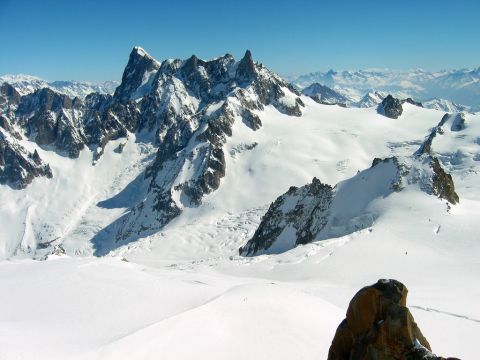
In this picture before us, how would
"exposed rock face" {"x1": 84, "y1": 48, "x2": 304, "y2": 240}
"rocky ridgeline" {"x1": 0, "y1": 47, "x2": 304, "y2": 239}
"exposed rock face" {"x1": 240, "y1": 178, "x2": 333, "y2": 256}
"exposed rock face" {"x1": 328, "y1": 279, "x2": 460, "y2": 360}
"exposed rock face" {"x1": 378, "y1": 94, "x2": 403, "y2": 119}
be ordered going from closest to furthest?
"exposed rock face" {"x1": 328, "y1": 279, "x2": 460, "y2": 360} → "exposed rock face" {"x1": 240, "y1": 178, "x2": 333, "y2": 256} → "exposed rock face" {"x1": 84, "y1": 48, "x2": 304, "y2": 240} → "rocky ridgeline" {"x1": 0, "y1": 47, "x2": 304, "y2": 239} → "exposed rock face" {"x1": 378, "y1": 94, "x2": 403, "y2": 119}

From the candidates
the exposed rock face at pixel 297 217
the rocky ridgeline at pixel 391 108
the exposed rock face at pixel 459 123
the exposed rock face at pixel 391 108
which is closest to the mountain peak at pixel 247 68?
the rocky ridgeline at pixel 391 108

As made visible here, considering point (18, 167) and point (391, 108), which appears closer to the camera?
point (18, 167)

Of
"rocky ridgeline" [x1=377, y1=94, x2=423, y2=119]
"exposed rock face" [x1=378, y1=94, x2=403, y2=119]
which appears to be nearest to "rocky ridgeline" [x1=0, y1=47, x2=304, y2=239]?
"rocky ridgeline" [x1=377, y1=94, x2=423, y2=119]

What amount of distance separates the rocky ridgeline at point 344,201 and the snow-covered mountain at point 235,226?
281 millimetres

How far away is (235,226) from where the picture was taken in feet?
365

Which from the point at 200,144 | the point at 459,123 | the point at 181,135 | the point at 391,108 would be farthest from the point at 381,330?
the point at 391,108

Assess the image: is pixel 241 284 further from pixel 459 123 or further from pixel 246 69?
pixel 246 69

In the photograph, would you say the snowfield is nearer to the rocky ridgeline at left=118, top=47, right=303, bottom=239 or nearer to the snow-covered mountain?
the snow-covered mountain

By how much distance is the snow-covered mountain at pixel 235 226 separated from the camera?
821 inches

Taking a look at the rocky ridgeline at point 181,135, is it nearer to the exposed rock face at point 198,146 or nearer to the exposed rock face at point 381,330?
the exposed rock face at point 198,146

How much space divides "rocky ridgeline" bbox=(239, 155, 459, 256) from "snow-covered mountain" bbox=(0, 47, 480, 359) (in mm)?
281

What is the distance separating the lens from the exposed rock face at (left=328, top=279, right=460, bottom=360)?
1164 cm

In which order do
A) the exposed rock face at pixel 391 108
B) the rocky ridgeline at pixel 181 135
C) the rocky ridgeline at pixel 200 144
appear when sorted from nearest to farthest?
1. the rocky ridgeline at pixel 200 144
2. the rocky ridgeline at pixel 181 135
3. the exposed rock face at pixel 391 108

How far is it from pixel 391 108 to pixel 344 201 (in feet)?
436
